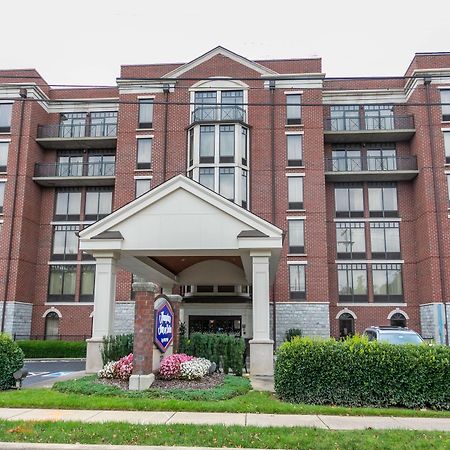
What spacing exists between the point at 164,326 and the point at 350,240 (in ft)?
71.7

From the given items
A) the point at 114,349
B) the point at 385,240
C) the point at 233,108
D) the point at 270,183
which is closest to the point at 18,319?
the point at 270,183

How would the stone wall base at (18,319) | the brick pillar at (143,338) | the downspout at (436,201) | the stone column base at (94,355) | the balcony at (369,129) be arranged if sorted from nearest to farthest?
1. the brick pillar at (143,338)
2. the stone column base at (94,355)
3. the downspout at (436,201)
4. the stone wall base at (18,319)
5. the balcony at (369,129)

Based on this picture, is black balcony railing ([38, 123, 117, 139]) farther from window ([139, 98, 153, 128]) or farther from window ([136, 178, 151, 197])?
window ([136, 178, 151, 197])

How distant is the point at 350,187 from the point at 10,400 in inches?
1073

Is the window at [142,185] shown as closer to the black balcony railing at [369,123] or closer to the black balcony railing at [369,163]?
the black balcony railing at [369,163]

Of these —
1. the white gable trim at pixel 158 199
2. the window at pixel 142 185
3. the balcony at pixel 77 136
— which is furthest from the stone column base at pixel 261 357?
the balcony at pixel 77 136

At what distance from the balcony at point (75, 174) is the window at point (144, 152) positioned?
250cm

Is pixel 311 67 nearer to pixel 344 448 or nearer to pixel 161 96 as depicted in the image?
pixel 161 96

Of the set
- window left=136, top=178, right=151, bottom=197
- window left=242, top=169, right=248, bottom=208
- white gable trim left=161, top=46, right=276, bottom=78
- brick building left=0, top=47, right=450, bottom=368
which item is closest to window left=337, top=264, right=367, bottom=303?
brick building left=0, top=47, right=450, bottom=368

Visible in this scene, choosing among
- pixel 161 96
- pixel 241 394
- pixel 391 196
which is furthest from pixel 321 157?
pixel 241 394

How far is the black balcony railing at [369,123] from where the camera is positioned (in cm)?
3219

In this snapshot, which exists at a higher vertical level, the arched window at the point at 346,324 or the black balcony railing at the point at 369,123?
the black balcony railing at the point at 369,123

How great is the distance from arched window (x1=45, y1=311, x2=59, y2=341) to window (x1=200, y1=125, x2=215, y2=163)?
14643mm

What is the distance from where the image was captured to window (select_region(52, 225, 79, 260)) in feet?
110
